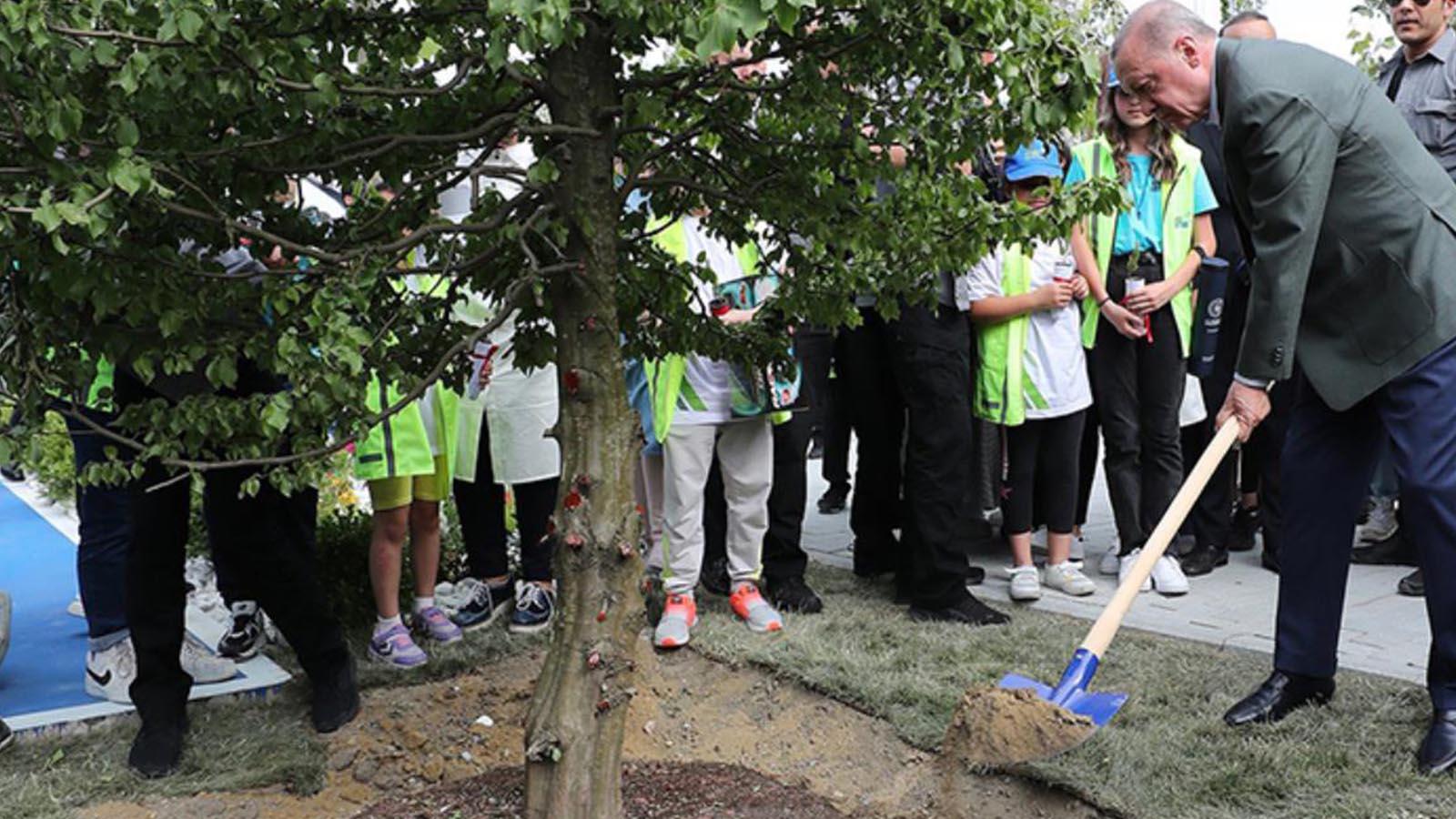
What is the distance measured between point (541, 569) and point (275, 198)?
262 cm

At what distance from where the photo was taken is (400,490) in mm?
4867

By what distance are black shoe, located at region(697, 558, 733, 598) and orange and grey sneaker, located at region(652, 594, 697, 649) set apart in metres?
0.50

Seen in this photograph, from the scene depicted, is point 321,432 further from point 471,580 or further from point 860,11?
point 471,580

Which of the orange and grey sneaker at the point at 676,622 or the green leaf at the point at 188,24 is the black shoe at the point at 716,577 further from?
the green leaf at the point at 188,24

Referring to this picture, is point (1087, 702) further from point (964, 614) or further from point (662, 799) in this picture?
point (964, 614)

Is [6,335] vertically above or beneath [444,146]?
beneath

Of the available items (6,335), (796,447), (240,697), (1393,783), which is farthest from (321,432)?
(796,447)

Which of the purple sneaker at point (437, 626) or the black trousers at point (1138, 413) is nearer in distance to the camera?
the purple sneaker at point (437, 626)

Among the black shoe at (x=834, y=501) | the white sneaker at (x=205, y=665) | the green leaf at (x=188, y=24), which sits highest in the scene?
the green leaf at (x=188, y=24)

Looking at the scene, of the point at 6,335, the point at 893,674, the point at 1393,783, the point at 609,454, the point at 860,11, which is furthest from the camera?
the point at 893,674

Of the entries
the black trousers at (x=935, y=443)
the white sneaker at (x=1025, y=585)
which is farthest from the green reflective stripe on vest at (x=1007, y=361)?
the white sneaker at (x=1025, y=585)

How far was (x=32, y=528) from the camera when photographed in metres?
7.88

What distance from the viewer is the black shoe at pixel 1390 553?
598cm

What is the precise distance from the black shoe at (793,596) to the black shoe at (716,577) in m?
0.19
